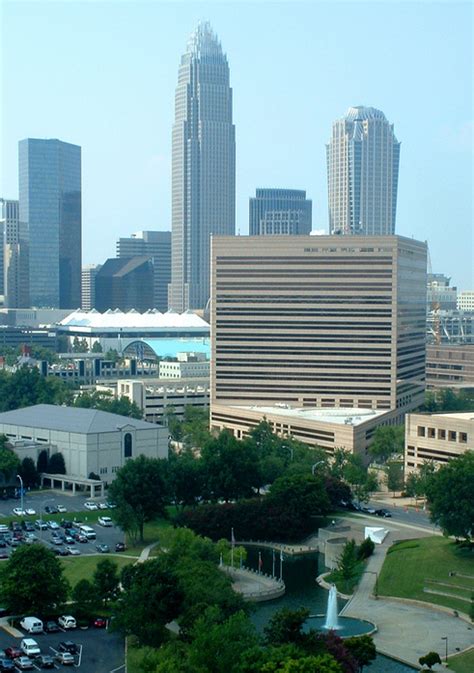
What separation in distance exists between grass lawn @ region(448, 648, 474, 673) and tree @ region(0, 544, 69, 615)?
14275 millimetres

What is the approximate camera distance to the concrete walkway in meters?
42.7

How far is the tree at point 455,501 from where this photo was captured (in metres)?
54.1

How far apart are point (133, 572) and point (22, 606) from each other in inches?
165

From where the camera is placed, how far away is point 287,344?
9338 cm

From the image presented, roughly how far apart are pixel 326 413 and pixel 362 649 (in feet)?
161

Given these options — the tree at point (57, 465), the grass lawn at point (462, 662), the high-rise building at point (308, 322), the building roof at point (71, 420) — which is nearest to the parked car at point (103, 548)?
the building roof at point (71, 420)

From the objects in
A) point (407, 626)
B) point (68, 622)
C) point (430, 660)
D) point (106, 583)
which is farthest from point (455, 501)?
point (68, 622)

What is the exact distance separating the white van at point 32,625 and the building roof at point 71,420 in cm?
3059

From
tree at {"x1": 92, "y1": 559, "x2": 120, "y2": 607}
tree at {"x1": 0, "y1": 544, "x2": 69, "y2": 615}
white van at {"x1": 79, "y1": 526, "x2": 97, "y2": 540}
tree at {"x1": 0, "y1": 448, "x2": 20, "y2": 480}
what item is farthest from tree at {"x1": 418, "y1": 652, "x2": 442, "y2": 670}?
tree at {"x1": 0, "y1": 448, "x2": 20, "y2": 480}

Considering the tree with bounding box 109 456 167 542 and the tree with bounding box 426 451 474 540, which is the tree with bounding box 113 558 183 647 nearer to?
the tree with bounding box 109 456 167 542

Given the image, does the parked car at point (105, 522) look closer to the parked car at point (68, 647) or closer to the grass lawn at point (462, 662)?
the parked car at point (68, 647)

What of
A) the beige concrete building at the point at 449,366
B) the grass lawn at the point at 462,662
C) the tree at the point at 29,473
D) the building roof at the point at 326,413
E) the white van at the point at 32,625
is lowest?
the grass lawn at the point at 462,662

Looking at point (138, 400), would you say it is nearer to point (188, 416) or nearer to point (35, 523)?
point (188, 416)

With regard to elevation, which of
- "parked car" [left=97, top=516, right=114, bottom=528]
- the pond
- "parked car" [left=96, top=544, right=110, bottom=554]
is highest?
"parked car" [left=97, top=516, right=114, bottom=528]
